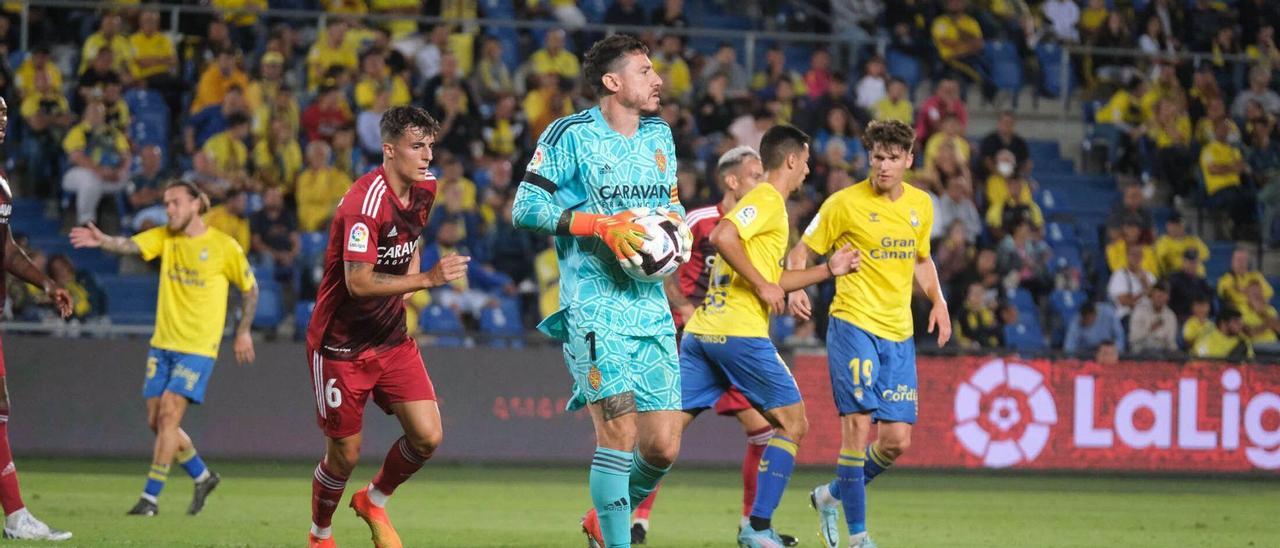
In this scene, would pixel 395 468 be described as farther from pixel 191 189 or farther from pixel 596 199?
pixel 191 189

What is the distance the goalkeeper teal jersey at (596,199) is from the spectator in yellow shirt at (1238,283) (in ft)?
47.1

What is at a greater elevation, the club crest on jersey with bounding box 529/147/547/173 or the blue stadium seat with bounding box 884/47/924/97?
the blue stadium seat with bounding box 884/47/924/97

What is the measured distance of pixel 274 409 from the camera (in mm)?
15961

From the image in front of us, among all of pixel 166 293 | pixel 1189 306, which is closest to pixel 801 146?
pixel 166 293

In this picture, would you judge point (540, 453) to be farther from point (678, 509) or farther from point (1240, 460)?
point (1240, 460)

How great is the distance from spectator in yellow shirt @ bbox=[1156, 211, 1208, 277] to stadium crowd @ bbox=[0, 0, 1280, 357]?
28mm

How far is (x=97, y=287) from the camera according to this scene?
16.6 meters

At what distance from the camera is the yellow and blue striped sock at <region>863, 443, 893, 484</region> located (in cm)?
926

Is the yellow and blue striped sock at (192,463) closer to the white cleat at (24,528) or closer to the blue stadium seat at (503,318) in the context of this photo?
the white cleat at (24,528)

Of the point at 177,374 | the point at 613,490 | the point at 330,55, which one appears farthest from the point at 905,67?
the point at 613,490

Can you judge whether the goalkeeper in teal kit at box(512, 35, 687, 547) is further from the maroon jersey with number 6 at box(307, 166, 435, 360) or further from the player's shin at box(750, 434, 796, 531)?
the player's shin at box(750, 434, 796, 531)

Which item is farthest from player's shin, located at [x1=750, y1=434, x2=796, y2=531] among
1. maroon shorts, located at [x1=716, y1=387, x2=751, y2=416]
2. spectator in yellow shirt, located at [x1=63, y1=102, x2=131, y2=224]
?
spectator in yellow shirt, located at [x1=63, y1=102, x2=131, y2=224]

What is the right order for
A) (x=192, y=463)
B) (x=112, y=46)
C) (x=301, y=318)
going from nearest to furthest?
(x=192, y=463) < (x=301, y=318) < (x=112, y=46)

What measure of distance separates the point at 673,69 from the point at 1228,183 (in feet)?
25.8
